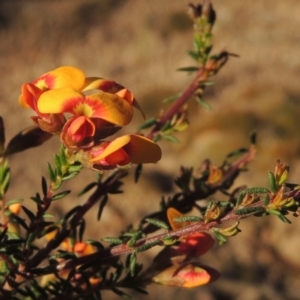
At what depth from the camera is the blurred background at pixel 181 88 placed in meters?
3.59

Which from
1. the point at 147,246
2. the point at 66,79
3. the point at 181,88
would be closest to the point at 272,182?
the point at 147,246

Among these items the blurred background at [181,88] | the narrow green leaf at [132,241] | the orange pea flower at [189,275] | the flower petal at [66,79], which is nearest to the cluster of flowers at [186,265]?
the orange pea flower at [189,275]

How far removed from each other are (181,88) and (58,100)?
393cm

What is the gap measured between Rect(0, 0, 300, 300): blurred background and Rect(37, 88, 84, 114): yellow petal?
2632mm

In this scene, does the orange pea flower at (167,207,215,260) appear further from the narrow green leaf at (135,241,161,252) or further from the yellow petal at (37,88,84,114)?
the yellow petal at (37,88,84,114)

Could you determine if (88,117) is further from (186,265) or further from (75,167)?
(186,265)

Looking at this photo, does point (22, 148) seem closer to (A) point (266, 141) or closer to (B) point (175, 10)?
(A) point (266, 141)

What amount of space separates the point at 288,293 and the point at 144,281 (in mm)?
2758

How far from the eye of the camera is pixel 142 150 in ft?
2.18

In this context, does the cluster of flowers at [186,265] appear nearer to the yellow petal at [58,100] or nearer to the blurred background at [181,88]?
the yellow petal at [58,100]

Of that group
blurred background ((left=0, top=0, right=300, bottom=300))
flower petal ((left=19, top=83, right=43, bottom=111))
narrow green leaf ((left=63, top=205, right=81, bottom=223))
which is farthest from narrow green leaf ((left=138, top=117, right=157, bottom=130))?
blurred background ((left=0, top=0, right=300, bottom=300))

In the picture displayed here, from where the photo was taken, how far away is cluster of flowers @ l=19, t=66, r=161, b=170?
65 cm

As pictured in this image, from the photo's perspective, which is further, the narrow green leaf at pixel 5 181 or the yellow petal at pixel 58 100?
the narrow green leaf at pixel 5 181

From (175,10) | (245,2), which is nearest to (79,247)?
(175,10)
